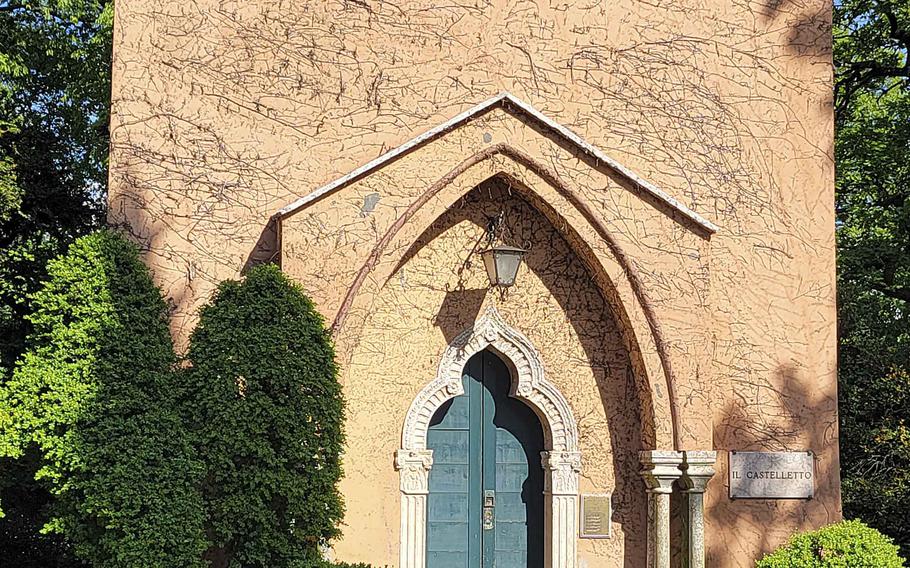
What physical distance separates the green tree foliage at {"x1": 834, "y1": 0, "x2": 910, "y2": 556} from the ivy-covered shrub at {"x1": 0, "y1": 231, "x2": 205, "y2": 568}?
7.58m

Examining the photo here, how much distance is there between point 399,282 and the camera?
370 inches

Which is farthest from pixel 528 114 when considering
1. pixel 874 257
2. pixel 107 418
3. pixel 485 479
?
pixel 874 257

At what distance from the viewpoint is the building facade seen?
8961 mm

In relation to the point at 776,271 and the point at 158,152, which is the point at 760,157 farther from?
the point at 158,152

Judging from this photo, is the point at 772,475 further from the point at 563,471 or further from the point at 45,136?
the point at 45,136

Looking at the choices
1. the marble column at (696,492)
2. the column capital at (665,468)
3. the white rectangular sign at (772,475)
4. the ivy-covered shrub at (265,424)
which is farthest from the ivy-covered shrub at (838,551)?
the ivy-covered shrub at (265,424)

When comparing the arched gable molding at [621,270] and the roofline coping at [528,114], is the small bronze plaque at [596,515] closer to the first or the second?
the arched gable molding at [621,270]

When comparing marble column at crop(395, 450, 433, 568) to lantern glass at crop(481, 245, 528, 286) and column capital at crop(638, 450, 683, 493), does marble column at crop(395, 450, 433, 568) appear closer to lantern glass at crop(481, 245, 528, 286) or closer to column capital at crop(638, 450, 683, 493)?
lantern glass at crop(481, 245, 528, 286)

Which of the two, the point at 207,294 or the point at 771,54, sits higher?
the point at 771,54

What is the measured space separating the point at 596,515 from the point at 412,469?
166 centimetres

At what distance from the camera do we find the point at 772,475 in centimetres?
954

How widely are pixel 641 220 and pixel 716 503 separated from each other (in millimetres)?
2548

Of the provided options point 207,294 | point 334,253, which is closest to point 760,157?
point 334,253

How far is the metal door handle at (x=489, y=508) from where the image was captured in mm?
9508
